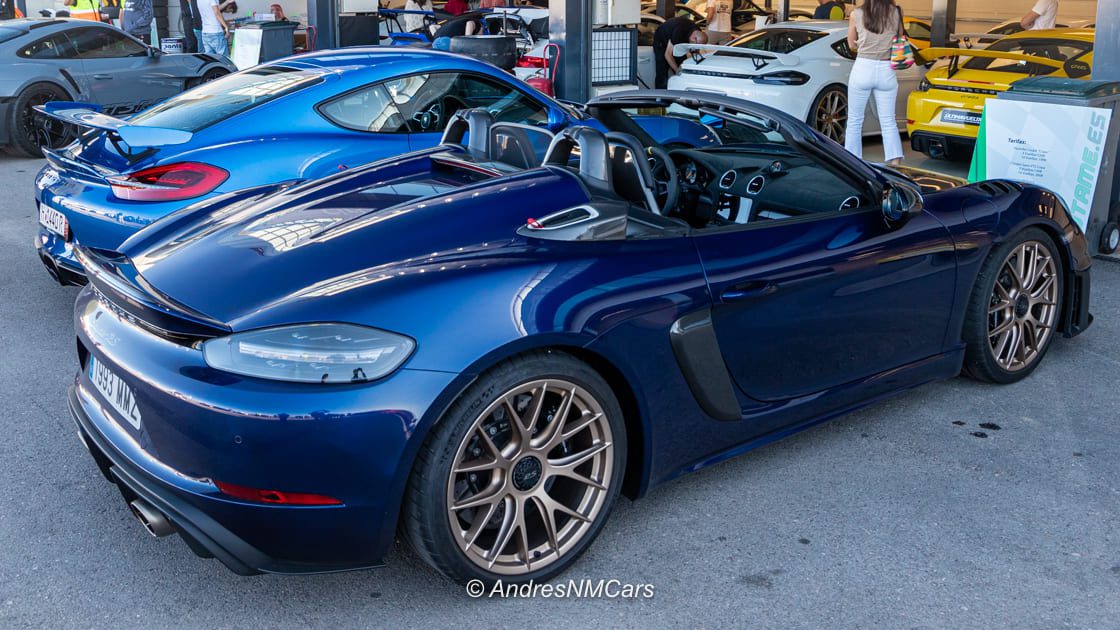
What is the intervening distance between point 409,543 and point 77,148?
389cm

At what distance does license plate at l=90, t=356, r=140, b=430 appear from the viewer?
9.67 feet

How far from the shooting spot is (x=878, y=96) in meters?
8.94

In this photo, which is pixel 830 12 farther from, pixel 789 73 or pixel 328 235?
pixel 328 235

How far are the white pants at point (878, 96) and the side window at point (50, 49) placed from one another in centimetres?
802

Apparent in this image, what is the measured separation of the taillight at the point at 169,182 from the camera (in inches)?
204

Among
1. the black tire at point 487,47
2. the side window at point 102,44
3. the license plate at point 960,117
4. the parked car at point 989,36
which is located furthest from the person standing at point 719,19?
the side window at point 102,44

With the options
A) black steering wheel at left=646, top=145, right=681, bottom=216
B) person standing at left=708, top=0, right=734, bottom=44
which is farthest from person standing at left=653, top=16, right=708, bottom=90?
black steering wheel at left=646, top=145, right=681, bottom=216

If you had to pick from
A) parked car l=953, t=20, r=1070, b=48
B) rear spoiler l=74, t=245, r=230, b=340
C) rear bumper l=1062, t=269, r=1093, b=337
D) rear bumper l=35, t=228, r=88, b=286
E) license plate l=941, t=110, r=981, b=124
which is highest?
parked car l=953, t=20, r=1070, b=48

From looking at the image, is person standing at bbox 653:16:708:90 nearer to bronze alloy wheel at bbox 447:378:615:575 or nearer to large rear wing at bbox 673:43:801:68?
large rear wing at bbox 673:43:801:68

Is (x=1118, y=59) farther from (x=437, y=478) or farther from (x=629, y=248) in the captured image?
(x=437, y=478)

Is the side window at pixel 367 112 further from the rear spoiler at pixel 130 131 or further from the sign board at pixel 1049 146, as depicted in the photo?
the sign board at pixel 1049 146

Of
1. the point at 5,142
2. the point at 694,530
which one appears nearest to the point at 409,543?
the point at 694,530

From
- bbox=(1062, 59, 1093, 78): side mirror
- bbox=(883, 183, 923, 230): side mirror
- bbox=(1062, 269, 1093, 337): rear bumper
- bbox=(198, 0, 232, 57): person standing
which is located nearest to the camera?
bbox=(883, 183, 923, 230): side mirror

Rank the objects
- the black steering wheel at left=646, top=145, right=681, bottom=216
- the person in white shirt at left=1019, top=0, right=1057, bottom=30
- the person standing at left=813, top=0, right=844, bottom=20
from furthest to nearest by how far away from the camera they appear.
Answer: the person standing at left=813, top=0, right=844, bottom=20, the person in white shirt at left=1019, top=0, right=1057, bottom=30, the black steering wheel at left=646, top=145, right=681, bottom=216
